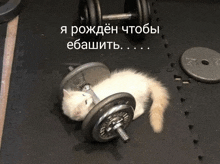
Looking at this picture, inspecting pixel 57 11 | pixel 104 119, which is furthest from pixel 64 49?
pixel 104 119

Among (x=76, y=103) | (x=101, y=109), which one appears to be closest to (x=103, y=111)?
(x=101, y=109)

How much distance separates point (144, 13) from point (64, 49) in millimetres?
497

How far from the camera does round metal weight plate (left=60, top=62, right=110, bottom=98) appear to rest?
1004 mm

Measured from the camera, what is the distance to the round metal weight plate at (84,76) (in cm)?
100

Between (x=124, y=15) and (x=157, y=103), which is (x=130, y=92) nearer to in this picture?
(x=157, y=103)

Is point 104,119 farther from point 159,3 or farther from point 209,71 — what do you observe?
point 159,3

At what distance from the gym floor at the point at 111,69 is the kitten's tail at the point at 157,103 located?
34 mm

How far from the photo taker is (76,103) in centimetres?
97

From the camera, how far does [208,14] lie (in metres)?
1.64

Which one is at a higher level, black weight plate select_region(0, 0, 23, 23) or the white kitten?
black weight plate select_region(0, 0, 23, 23)

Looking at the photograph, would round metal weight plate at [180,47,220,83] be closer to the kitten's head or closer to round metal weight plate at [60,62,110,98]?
round metal weight plate at [60,62,110,98]

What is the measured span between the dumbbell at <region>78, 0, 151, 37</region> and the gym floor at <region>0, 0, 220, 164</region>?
0.49 feet

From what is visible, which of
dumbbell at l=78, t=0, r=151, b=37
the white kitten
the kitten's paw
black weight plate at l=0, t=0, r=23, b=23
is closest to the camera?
the white kitten

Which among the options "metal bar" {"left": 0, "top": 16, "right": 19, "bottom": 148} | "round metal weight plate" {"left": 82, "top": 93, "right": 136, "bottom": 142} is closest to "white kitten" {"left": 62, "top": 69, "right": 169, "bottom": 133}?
"round metal weight plate" {"left": 82, "top": 93, "right": 136, "bottom": 142}
